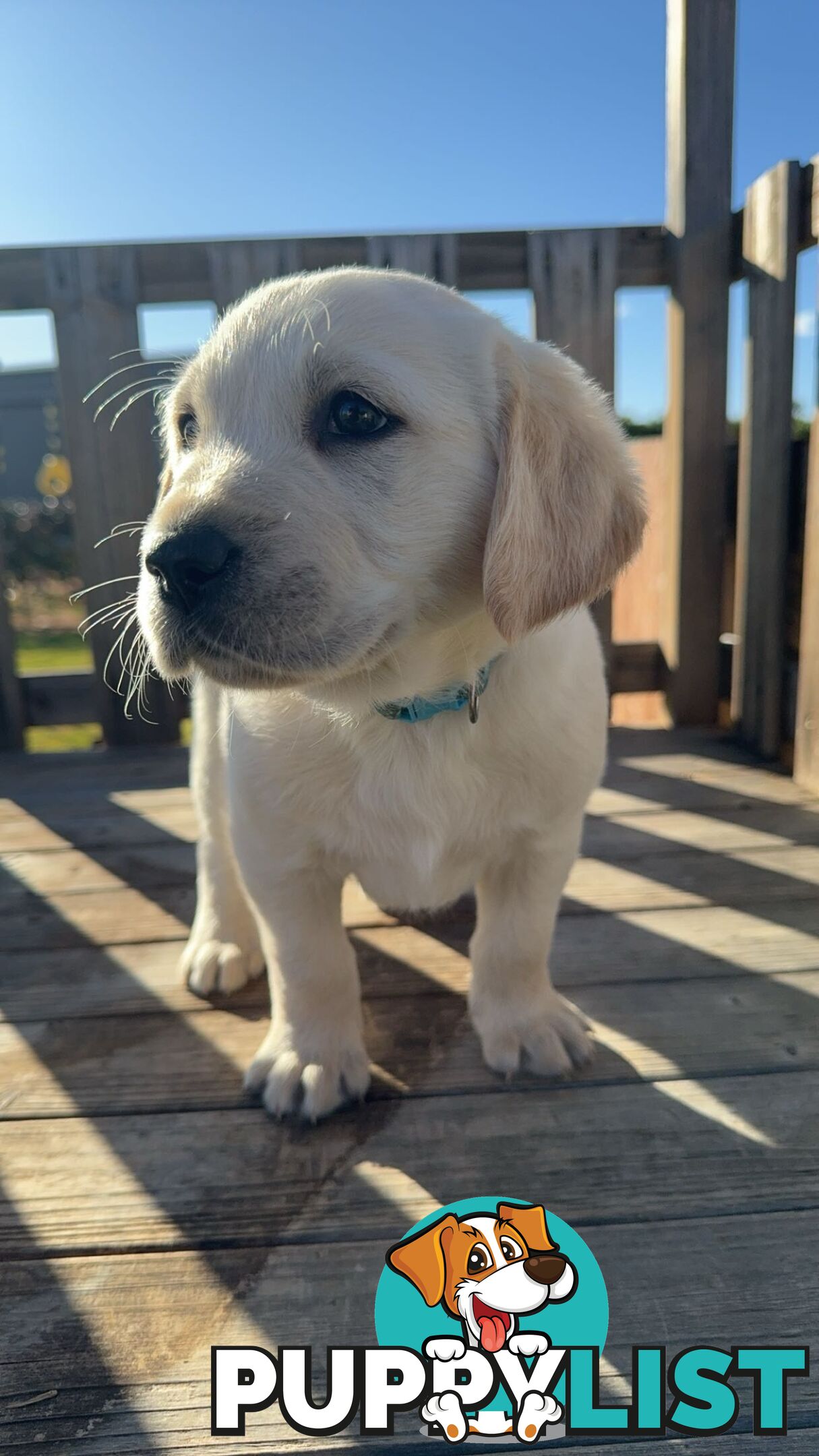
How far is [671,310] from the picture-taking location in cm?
354

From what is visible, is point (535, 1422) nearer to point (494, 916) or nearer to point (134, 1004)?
point (494, 916)

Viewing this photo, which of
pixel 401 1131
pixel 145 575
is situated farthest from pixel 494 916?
pixel 145 575

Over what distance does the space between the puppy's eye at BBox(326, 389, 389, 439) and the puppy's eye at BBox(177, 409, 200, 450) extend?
0.32 meters

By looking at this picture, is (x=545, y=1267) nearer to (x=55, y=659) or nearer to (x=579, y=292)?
(x=579, y=292)

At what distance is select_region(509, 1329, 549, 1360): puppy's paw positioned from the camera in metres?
1.11

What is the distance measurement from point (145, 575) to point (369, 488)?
1.22ft

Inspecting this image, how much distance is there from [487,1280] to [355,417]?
1254 mm

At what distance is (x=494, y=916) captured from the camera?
5.80 feet

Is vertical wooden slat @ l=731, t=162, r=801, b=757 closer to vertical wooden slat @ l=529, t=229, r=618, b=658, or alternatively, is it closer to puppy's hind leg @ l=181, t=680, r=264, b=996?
vertical wooden slat @ l=529, t=229, r=618, b=658

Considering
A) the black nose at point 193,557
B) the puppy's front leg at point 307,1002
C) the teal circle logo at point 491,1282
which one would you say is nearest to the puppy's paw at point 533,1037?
the puppy's front leg at point 307,1002

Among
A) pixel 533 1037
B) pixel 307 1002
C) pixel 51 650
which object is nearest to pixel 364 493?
pixel 307 1002

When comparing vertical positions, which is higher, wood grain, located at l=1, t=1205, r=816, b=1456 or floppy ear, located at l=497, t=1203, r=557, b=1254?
floppy ear, located at l=497, t=1203, r=557, b=1254

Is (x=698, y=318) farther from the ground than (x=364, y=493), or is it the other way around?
(x=698, y=318)

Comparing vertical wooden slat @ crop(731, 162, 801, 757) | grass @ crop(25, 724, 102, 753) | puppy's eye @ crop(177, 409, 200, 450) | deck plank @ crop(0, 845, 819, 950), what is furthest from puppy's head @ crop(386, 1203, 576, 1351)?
grass @ crop(25, 724, 102, 753)
